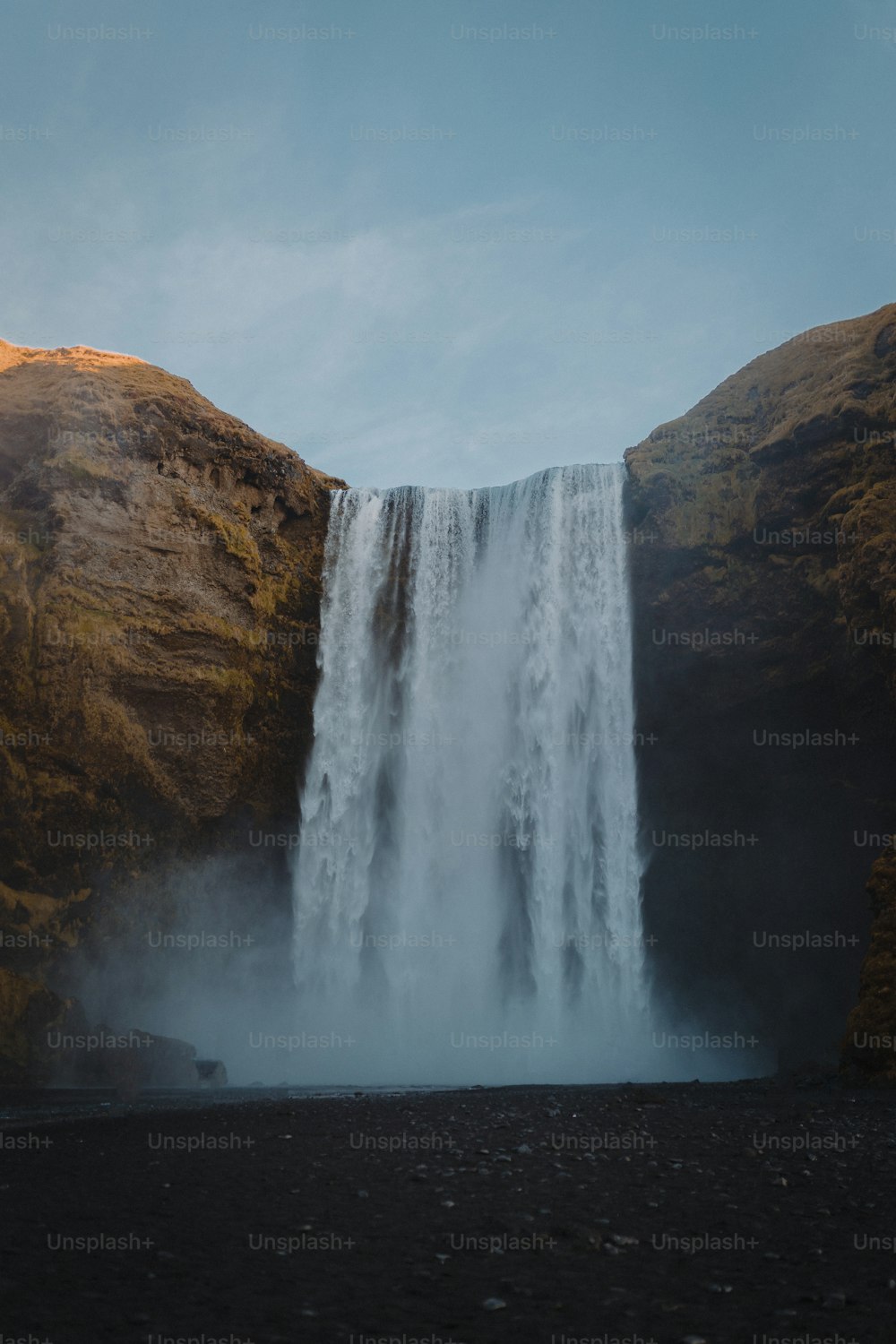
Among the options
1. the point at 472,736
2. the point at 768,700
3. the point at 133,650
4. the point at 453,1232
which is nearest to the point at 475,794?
the point at 472,736

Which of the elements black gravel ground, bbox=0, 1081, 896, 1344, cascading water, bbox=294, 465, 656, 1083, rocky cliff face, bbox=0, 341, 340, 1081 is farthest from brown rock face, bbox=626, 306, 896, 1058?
black gravel ground, bbox=0, 1081, 896, 1344

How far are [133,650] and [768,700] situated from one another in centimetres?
1913

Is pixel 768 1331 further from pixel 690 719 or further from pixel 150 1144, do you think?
pixel 690 719

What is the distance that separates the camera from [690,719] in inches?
1193

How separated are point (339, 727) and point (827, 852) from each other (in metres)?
15.8

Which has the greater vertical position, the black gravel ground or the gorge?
the gorge

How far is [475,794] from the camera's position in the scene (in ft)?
101

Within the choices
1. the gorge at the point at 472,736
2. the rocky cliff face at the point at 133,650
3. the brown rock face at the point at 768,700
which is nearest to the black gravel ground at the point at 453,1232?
the gorge at the point at 472,736

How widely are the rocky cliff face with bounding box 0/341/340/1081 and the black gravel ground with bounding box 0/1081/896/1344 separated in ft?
49.7

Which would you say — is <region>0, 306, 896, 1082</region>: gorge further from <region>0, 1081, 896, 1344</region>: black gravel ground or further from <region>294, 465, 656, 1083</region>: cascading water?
<region>0, 1081, 896, 1344</region>: black gravel ground

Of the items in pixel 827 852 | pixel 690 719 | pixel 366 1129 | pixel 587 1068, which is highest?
pixel 690 719

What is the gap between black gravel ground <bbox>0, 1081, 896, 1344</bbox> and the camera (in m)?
5.49

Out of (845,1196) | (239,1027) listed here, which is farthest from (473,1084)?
(845,1196)

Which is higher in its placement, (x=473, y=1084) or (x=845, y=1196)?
(x=845, y=1196)
